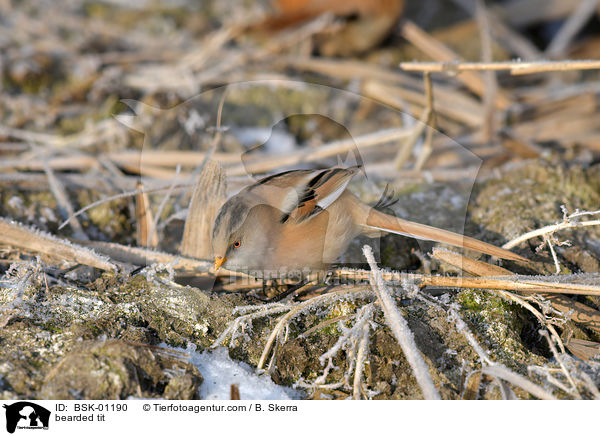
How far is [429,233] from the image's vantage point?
273 centimetres

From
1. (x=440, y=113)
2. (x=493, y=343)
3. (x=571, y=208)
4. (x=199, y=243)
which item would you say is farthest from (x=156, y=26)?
(x=493, y=343)

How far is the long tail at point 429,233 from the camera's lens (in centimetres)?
263

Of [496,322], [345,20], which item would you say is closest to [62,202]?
[496,322]

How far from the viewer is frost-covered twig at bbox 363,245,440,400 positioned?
201 cm

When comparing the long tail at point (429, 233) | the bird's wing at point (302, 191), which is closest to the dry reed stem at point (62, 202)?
the bird's wing at point (302, 191)

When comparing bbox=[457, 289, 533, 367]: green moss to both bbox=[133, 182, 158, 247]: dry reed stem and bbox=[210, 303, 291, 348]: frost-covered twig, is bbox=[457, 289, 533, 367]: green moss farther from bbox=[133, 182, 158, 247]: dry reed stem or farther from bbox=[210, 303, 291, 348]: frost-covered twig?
bbox=[133, 182, 158, 247]: dry reed stem

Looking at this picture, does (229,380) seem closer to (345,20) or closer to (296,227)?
(296,227)

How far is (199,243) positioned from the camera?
291 centimetres

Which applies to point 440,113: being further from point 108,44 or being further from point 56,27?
point 56,27

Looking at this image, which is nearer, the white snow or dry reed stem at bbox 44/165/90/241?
the white snow

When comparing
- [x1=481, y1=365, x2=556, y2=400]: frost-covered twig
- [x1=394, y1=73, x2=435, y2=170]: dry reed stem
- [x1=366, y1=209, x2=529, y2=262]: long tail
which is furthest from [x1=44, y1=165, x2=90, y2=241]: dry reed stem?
[x1=481, y1=365, x2=556, y2=400]: frost-covered twig
